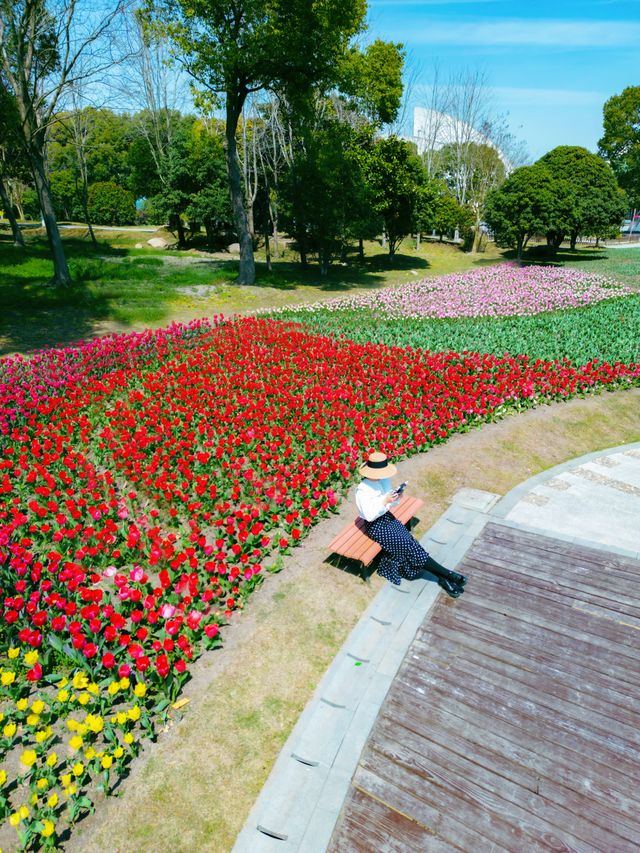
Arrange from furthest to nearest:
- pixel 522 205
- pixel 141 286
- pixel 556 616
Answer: pixel 522 205 < pixel 141 286 < pixel 556 616

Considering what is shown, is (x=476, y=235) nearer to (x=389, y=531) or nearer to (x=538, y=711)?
(x=389, y=531)

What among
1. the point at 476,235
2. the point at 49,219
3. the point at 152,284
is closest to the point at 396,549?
the point at 152,284

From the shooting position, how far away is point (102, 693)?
173 inches

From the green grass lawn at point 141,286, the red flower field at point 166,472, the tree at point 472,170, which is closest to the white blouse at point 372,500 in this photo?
the red flower field at point 166,472

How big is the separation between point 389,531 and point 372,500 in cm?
41

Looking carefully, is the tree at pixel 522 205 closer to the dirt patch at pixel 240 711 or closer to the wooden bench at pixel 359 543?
the dirt patch at pixel 240 711

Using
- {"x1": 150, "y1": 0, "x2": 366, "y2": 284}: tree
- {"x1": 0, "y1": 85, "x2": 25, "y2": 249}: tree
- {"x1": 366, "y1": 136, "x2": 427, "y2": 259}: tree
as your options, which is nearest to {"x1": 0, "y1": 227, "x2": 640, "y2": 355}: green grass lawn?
{"x1": 0, "y1": 85, "x2": 25, "y2": 249}: tree

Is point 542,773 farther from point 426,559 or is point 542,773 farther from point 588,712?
point 426,559

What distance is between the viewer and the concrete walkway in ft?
11.7

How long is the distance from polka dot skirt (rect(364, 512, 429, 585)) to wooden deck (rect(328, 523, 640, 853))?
1.78 ft

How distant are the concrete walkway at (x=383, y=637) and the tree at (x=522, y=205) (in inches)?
1116

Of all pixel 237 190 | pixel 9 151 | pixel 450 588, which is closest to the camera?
pixel 450 588

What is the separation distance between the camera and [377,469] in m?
5.64

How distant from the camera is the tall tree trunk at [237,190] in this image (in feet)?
70.3
